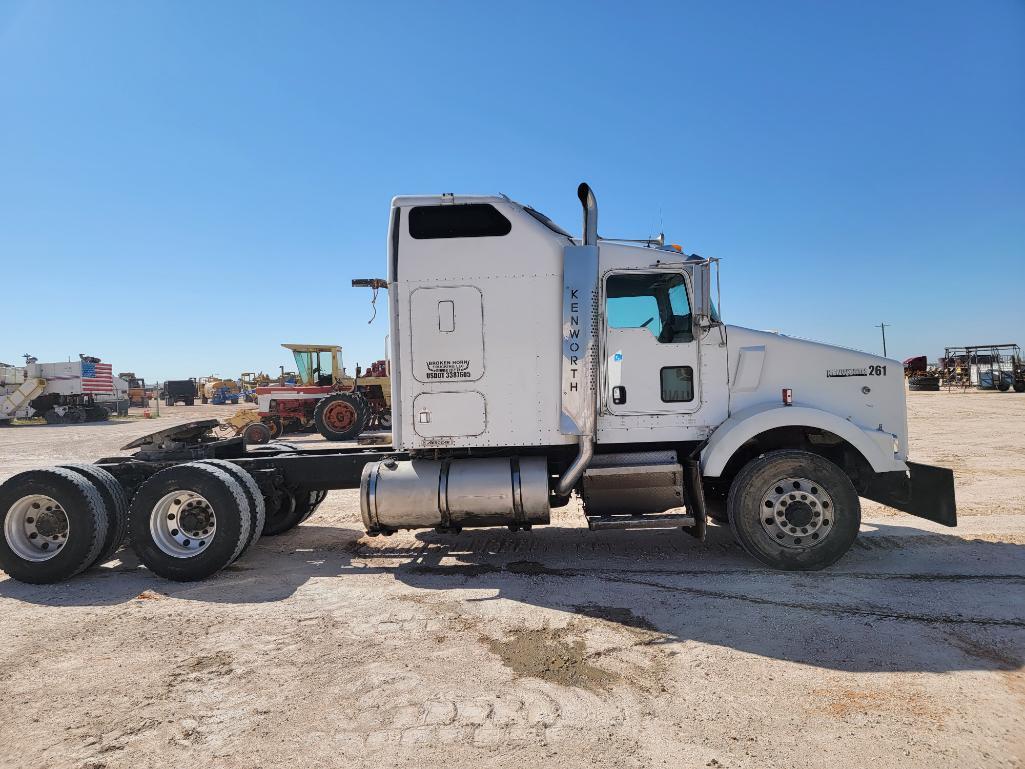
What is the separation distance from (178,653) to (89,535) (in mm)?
2279

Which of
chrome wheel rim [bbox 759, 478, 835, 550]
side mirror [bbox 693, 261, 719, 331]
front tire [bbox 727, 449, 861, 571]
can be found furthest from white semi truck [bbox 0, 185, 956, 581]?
chrome wheel rim [bbox 759, 478, 835, 550]

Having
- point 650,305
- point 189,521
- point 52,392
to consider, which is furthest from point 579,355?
point 52,392

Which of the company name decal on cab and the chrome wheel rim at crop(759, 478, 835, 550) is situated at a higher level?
the company name decal on cab

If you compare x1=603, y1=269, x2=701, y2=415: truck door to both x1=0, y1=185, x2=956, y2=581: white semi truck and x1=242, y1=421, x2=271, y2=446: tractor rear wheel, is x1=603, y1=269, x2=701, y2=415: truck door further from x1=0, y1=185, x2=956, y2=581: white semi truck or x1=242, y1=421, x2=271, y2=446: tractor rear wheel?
x1=242, y1=421, x2=271, y2=446: tractor rear wheel

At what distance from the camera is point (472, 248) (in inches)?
210

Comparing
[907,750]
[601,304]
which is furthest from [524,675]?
[601,304]

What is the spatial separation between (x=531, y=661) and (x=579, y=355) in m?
2.70

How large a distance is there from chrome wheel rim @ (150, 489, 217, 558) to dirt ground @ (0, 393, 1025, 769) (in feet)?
1.31

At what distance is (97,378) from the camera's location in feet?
112

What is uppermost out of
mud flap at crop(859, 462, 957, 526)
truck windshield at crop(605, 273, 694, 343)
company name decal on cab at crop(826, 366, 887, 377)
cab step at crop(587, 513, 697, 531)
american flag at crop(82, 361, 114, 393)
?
american flag at crop(82, 361, 114, 393)

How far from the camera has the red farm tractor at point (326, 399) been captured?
17.0m

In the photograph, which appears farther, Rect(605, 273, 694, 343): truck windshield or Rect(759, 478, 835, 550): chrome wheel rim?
Rect(605, 273, 694, 343): truck windshield

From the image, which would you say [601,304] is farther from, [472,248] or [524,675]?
[524,675]

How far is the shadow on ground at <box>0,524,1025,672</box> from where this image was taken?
12.0ft
